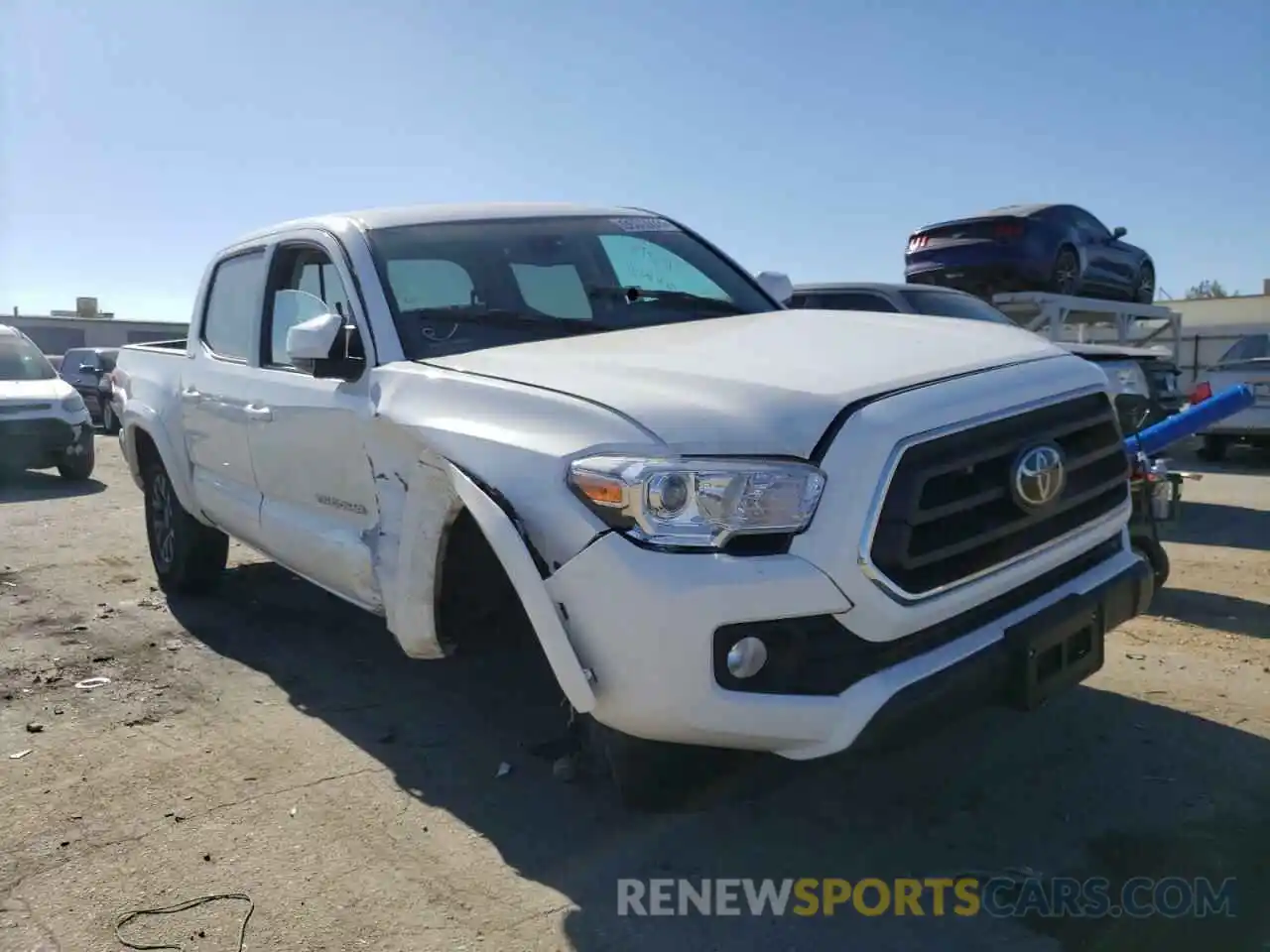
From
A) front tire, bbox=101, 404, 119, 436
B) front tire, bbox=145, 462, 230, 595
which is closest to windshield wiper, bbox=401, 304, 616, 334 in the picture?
front tire, bbox=145, 462, 230, 595

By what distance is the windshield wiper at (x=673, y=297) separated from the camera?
4188 mm

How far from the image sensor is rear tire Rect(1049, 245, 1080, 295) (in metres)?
11.0

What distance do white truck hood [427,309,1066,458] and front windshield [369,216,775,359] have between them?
0.62 ft

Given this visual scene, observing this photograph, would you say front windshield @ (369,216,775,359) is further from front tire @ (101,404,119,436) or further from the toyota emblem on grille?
front tire @ (101,404,119,436)

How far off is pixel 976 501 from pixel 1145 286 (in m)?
12.1

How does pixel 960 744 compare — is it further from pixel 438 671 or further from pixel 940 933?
pixel 438 671

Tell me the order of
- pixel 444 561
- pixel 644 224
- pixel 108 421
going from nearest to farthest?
pixel 444 561 < pixel 644 224 < pixel 108 421

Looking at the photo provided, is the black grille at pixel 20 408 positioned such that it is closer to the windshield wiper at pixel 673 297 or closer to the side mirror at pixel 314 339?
the side mirror at pixel 314 339

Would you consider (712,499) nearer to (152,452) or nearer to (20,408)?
(152,452)

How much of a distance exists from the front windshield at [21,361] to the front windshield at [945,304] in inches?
394

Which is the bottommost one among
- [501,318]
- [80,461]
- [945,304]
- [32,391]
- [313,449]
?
[80,461]

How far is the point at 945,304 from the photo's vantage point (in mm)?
8570

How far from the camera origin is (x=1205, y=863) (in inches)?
117

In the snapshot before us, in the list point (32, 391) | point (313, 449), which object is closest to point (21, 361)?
point (32, 391)
